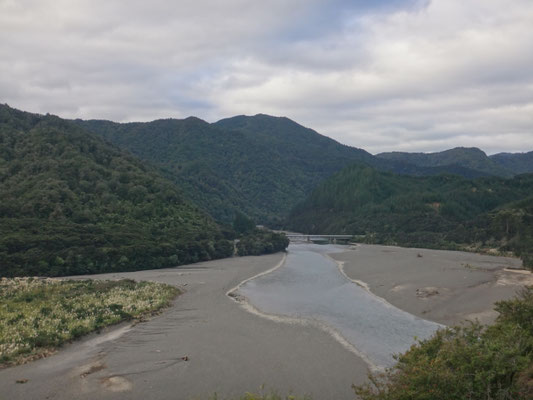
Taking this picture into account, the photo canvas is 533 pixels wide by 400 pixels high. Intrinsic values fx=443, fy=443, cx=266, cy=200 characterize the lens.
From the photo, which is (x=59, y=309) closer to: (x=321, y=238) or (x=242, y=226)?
(x=242, y=226)

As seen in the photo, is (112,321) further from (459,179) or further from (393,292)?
(459,179)

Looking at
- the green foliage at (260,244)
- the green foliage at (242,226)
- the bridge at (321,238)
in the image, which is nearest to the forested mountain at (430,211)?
the bridge at (321,238)

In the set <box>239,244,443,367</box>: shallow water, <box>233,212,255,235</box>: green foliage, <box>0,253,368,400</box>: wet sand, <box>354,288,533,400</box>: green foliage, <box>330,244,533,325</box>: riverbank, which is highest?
<box>233,212,255,235</box>: green foliage

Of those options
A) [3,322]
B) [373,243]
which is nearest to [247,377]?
[3,322]

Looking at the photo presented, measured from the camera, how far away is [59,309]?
3588 cm

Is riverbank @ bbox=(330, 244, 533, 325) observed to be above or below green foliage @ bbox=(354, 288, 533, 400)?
below

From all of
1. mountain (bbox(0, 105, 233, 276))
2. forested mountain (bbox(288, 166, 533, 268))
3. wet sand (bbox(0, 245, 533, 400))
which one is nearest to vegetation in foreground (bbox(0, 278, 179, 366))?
wet sand (bbox(0, 245, 533, 400))

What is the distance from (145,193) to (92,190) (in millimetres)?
11700

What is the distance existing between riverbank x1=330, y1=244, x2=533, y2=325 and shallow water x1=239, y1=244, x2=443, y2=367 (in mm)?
2035

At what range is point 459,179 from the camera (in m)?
176

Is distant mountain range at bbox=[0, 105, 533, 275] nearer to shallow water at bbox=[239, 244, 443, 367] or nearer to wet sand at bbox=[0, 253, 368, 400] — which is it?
shallow water at bbox=[239, 244, 443, 367]

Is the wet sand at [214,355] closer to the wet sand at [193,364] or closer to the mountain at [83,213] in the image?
the wet sand at [193,364]

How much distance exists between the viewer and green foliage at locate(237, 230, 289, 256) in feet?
333

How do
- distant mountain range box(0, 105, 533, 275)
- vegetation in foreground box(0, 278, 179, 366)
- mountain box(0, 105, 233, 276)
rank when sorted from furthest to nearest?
distant mountain range box(0, 105, 533, 275) → mountain box(0, 105, 233, 276) → vegetation in foreground box(0, 278, 179, 366)
